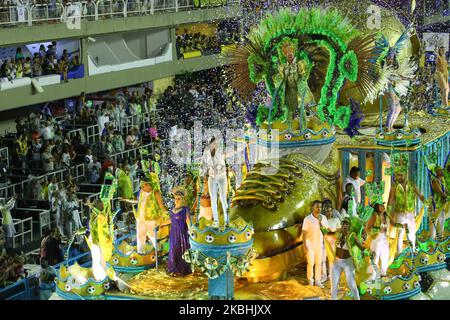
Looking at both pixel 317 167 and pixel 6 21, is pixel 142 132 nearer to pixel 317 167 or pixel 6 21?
pixel 6 21

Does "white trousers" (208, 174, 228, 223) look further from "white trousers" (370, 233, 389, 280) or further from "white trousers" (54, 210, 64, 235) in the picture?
"white trousers" (54, 210, 64, 235)

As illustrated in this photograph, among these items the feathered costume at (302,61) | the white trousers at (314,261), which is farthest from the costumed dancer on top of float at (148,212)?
the white trousers at (314,261)

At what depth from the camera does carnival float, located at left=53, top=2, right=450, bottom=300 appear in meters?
12.7

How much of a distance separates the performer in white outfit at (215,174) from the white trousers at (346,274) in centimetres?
137

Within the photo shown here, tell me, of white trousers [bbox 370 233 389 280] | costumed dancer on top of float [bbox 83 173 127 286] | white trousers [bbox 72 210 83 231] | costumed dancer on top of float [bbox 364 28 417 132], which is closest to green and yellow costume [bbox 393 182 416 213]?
white trousers [bbox 370 233 389 280]

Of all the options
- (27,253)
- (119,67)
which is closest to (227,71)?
(27,253)

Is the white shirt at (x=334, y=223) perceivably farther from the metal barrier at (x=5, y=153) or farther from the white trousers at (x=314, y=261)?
the metal barrier at (x=5, y=153)

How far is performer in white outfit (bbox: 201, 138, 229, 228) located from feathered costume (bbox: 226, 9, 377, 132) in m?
A: 0.75

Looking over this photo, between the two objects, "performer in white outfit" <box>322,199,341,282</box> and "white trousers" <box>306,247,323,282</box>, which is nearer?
"performer in white outfit" <box>322,199,341,282</box>

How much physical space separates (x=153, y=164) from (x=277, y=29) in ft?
6.65

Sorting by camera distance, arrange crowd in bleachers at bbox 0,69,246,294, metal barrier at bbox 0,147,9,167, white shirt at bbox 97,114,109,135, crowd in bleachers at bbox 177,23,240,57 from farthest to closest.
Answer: crowd in bleachers at bbox 177,23,240,57, white shirt at bbox 97,114,109,135, metal barrier at bbox 0,147,9,167, crowd in bleachers at bbox 0,69,246,294

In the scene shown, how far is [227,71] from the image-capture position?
583 inches

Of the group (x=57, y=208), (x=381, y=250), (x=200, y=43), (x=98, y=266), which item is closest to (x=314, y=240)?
(x=381, y=250)

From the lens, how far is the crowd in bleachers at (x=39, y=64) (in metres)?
23.5
